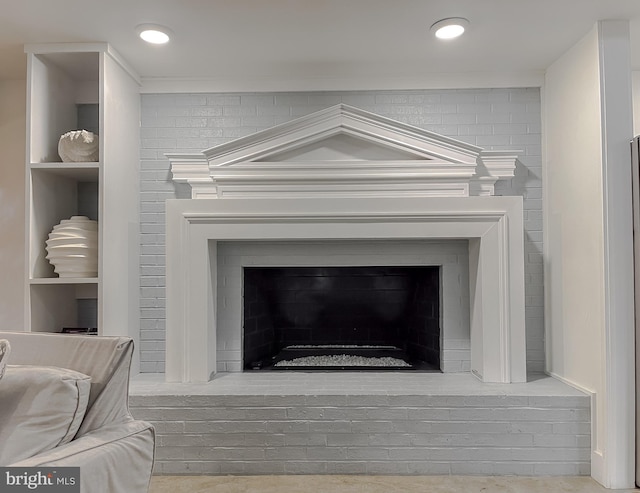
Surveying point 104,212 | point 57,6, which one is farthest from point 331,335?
point 57,6

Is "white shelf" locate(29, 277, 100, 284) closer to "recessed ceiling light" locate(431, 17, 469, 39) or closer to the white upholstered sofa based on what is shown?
the white upholstered sofa

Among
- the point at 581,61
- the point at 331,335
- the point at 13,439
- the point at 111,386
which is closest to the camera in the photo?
the point at 13,439

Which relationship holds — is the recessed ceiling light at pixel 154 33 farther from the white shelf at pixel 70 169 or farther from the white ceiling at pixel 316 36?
the white shelf at pixel 70 169

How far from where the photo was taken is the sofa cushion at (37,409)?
144 cm

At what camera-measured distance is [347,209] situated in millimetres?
2984

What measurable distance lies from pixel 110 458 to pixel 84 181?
88.3 inches

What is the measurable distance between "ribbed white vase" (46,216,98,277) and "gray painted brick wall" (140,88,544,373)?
0.47 m

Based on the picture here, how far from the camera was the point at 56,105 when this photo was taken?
120 inches

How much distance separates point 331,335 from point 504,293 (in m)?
1.26

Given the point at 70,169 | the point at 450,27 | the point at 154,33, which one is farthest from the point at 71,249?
the point at 450,27

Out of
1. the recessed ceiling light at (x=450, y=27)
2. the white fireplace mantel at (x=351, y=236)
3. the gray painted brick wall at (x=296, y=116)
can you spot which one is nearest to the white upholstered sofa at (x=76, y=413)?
the white fireplace mantel at (x=351, y=236)

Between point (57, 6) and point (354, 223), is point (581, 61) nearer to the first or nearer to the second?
point (354, 223)

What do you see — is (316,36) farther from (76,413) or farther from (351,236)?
(76,413)

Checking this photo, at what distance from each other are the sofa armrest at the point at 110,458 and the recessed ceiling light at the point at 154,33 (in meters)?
1.96
